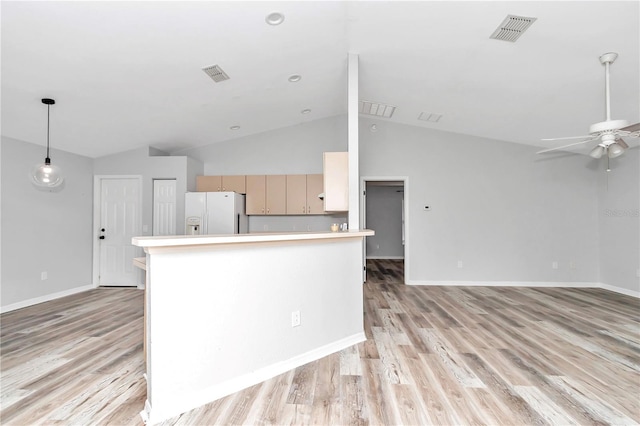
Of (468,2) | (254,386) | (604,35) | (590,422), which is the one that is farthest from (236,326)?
(604,35)

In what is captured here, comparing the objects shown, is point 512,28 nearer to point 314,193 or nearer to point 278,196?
point 314,193

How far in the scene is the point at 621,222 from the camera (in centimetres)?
480

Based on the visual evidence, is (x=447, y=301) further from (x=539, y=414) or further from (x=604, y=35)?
(x=604, y=35)

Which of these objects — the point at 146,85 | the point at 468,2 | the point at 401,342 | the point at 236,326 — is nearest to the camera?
the point at 236,326

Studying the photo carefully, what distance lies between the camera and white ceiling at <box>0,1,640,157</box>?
2.42m

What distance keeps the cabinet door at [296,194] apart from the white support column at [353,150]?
2238mm

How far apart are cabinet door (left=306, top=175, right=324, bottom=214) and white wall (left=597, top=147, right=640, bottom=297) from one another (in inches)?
189

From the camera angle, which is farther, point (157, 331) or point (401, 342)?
point (401, 342)

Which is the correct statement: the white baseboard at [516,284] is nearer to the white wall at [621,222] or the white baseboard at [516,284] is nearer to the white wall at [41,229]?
the white wall at [621,222]

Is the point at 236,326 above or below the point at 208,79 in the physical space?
below

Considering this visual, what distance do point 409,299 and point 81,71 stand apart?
4772 mm

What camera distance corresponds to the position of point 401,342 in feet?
9.43

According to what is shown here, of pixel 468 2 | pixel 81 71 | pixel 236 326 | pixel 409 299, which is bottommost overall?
pixel 409 299

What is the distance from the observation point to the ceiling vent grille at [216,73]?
3.27 meters
